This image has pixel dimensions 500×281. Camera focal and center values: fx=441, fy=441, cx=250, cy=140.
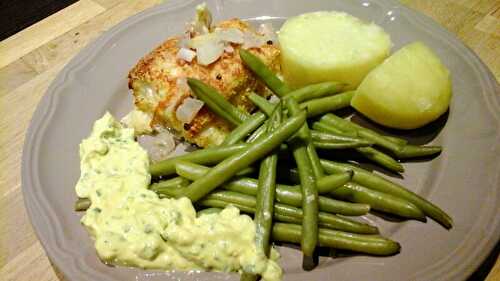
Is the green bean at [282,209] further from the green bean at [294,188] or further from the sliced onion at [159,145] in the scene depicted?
the sliced onion at [159,145]

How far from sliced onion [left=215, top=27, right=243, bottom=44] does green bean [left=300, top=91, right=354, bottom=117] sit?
0.75m

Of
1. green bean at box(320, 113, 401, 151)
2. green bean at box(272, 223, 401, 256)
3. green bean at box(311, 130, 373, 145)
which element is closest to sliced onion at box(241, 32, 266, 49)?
green bean at box(320, 113, 401, 151)

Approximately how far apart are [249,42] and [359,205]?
5.16 feet

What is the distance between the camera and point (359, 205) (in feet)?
8.39

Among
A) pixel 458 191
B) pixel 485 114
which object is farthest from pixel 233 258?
pixel 485 114

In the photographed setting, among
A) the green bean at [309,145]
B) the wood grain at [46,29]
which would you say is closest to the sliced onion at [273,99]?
the green bean at [309,145]

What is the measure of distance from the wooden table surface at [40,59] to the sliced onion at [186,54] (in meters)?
1.43

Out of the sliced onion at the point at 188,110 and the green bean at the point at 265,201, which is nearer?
the green bean at the point at 265,201

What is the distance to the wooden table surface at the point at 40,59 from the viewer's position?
2.85 meters

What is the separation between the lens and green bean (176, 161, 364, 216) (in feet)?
8.34

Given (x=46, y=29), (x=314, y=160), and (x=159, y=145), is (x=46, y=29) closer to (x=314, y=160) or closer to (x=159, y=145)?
(x=159, y=145)

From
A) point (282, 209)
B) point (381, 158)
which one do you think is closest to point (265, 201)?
point (282, 209)

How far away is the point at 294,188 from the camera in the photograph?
265 cm

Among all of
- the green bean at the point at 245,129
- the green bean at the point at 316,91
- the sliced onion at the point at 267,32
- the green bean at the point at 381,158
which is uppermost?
the sliced onion at the point at 267,32
